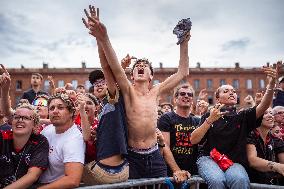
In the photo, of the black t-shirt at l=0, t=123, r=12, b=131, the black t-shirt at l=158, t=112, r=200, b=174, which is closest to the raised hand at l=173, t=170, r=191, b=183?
the black t-shirt at l=158, t=112, r=200, b=174

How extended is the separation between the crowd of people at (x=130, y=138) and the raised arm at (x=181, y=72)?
1 cm

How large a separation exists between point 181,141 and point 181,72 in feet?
3.31

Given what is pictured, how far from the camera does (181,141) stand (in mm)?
4355

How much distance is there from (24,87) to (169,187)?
50.5 meters

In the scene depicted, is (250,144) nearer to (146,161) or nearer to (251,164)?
(251,164)

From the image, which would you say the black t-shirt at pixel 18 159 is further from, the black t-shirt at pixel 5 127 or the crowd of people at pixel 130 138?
the black t-shirt at pixel 5 127

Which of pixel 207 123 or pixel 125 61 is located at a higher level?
pixel 125 61

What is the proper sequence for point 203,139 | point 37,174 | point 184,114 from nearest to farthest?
1. point 37,174
2. point 203,139
3. point 184,114

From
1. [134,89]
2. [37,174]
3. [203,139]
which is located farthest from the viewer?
[203,139]

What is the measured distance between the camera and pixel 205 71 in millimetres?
52031

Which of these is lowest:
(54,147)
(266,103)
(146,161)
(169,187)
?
(169,187)

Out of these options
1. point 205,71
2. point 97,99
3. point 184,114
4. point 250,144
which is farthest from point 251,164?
point 205,71

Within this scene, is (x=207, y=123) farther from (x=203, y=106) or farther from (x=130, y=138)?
(x=203, y=106)

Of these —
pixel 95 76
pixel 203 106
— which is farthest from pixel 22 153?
pixel 203 106
